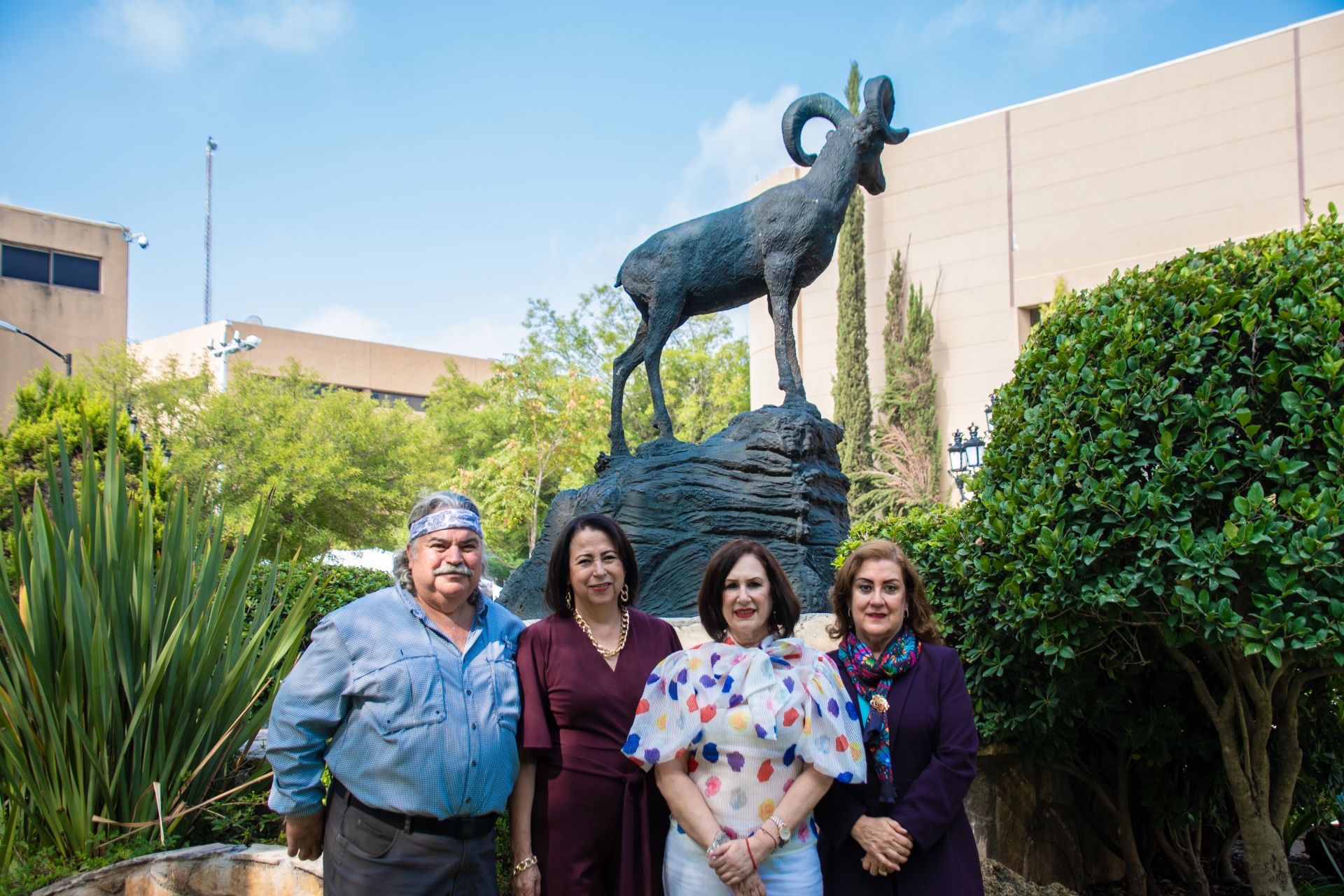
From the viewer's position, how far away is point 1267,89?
811 inches

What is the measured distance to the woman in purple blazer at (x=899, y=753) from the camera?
294cm

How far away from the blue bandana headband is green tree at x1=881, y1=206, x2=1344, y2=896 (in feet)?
7.59

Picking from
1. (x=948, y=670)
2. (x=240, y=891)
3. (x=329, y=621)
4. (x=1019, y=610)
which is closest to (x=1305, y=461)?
(x=1019, y=610)

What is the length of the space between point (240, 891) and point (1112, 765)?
4.25m

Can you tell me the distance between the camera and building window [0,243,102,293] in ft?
107

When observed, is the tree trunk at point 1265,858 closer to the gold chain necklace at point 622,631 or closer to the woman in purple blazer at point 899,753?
the woman in purple blazer at point 899,753

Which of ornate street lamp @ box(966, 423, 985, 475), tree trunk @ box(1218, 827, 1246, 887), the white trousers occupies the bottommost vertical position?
tree trunk @ box(1218, 827, 1246, 887)

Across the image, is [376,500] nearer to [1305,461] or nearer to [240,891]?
[240,891]

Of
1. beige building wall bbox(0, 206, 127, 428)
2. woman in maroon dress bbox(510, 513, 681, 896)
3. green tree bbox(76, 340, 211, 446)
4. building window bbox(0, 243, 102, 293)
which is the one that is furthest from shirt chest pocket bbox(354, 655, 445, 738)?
building window bbox(0, 243, 102, 293)

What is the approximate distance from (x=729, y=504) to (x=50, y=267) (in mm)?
33774

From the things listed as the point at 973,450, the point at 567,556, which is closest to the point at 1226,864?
the point at 567,556

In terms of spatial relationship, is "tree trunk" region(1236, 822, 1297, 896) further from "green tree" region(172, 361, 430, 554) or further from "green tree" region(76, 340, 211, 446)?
"green tree" region(76, 340, 211, 446)

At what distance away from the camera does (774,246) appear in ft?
25.5

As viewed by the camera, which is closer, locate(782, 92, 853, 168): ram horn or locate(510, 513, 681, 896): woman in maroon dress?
locate(510, 513, 681, 896): woman in maroon dress
